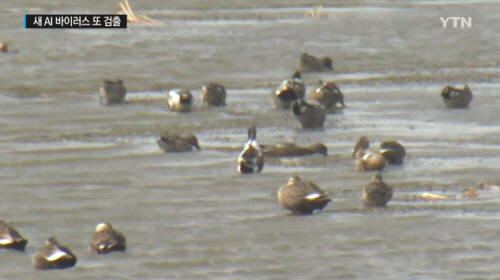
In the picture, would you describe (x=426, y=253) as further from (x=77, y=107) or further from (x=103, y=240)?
Result: (x=77, y=107)

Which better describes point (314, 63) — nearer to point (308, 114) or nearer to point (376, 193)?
point (308, 114)

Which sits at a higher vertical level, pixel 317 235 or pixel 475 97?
pixel 475 97

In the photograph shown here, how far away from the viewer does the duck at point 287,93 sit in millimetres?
19672

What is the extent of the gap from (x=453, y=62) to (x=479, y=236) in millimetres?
12765

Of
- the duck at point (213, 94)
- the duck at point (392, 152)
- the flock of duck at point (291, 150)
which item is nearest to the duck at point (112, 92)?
the flock of duck at point (291, 150)

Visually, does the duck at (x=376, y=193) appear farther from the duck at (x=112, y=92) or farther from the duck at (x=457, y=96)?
the duck at (x=112, y=92)

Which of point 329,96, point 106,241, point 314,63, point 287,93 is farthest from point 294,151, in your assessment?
point 314,63

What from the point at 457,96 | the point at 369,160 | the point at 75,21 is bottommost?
the point at 369,160

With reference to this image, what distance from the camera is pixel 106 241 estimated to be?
1130cm

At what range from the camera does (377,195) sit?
1298 cm

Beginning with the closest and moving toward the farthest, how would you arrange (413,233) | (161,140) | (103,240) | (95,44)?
(103,240) → (413,233) → (161,140) → (95,44)

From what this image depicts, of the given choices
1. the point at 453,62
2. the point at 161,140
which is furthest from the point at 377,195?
the point at 453,62

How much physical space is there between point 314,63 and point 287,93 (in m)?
3.56

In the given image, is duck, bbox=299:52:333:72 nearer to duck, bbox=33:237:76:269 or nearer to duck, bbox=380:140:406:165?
duck, bbox=380:140:406:165
